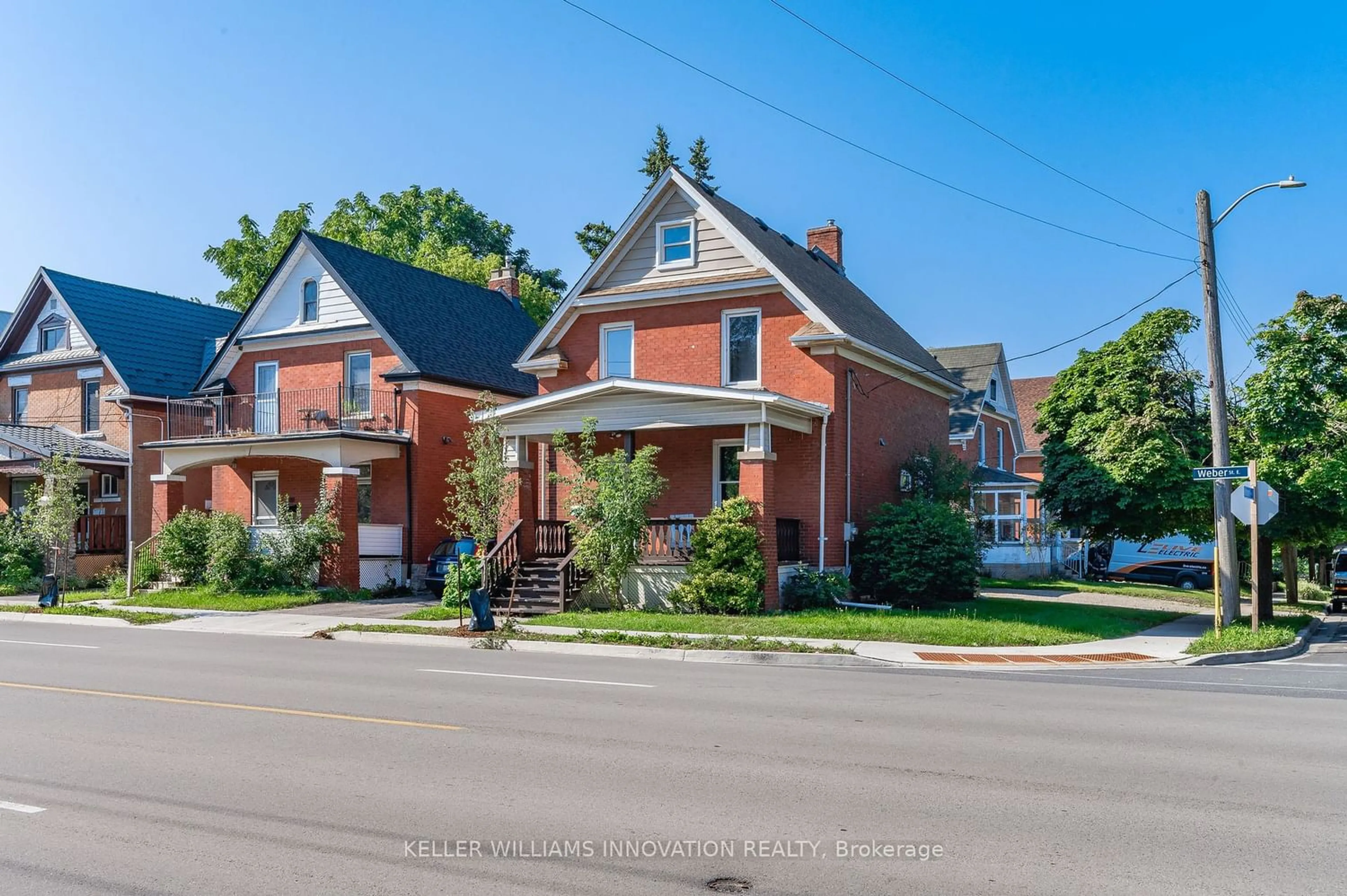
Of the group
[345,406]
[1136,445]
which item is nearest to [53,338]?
[345,406]

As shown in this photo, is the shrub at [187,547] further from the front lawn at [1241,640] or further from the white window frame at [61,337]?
the front lawn at [1241,640]

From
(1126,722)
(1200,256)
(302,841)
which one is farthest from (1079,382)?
(302,841)

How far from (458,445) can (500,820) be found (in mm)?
24846

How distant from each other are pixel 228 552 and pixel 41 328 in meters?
16.5

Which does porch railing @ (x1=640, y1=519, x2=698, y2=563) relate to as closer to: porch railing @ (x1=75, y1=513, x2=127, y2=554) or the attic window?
the attic window

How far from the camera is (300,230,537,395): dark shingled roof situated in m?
30.6

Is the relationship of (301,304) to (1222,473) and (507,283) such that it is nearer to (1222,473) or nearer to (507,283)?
(507,283)

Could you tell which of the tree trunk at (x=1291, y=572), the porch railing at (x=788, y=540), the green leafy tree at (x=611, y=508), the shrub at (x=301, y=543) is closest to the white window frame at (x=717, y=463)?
the porch railing at (x=788, y=540)

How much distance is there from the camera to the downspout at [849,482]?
24.4 meters

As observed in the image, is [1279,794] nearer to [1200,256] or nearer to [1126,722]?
[1126,722]

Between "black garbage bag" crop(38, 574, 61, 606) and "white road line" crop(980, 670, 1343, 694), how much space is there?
21944 mm

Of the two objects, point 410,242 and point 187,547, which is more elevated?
point 410,242

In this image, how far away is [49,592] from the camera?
84.3 feet

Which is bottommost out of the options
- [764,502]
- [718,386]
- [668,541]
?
[668,541]
